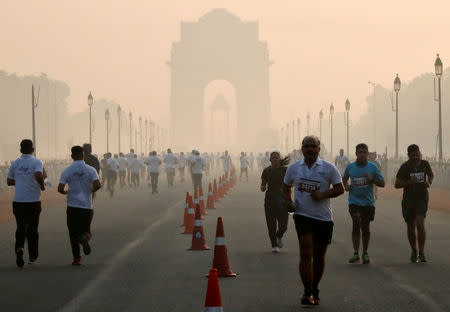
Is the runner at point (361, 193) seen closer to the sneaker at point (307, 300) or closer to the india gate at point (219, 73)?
the sneaker at point (307, 300)

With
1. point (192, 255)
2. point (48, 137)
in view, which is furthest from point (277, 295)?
point (48, 137)

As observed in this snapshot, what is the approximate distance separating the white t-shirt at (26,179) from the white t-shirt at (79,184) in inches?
16.4

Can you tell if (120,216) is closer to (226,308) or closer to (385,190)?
(226,308)

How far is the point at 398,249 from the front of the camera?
15.8m

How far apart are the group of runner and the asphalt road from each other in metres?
0.34

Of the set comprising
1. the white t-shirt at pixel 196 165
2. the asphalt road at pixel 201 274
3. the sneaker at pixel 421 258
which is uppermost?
the white t-shirt at pixel 196 165

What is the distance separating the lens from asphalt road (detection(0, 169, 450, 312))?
10.2 metres

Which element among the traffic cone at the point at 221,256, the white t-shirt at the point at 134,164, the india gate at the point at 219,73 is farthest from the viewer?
the india gate at the point at 219,73

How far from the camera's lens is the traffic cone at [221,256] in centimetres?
1200

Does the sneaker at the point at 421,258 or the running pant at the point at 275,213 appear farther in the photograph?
the running pant at the point at 275,213

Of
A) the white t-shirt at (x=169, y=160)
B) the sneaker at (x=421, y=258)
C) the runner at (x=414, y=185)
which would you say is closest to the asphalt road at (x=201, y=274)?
the sneaker at (x=421, y=258)

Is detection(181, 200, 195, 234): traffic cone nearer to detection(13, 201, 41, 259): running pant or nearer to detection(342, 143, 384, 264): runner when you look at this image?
detection(13, 201, 41, 259): running pant

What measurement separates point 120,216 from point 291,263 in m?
11.2

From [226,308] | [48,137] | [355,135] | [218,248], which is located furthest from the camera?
A: [355,135]
